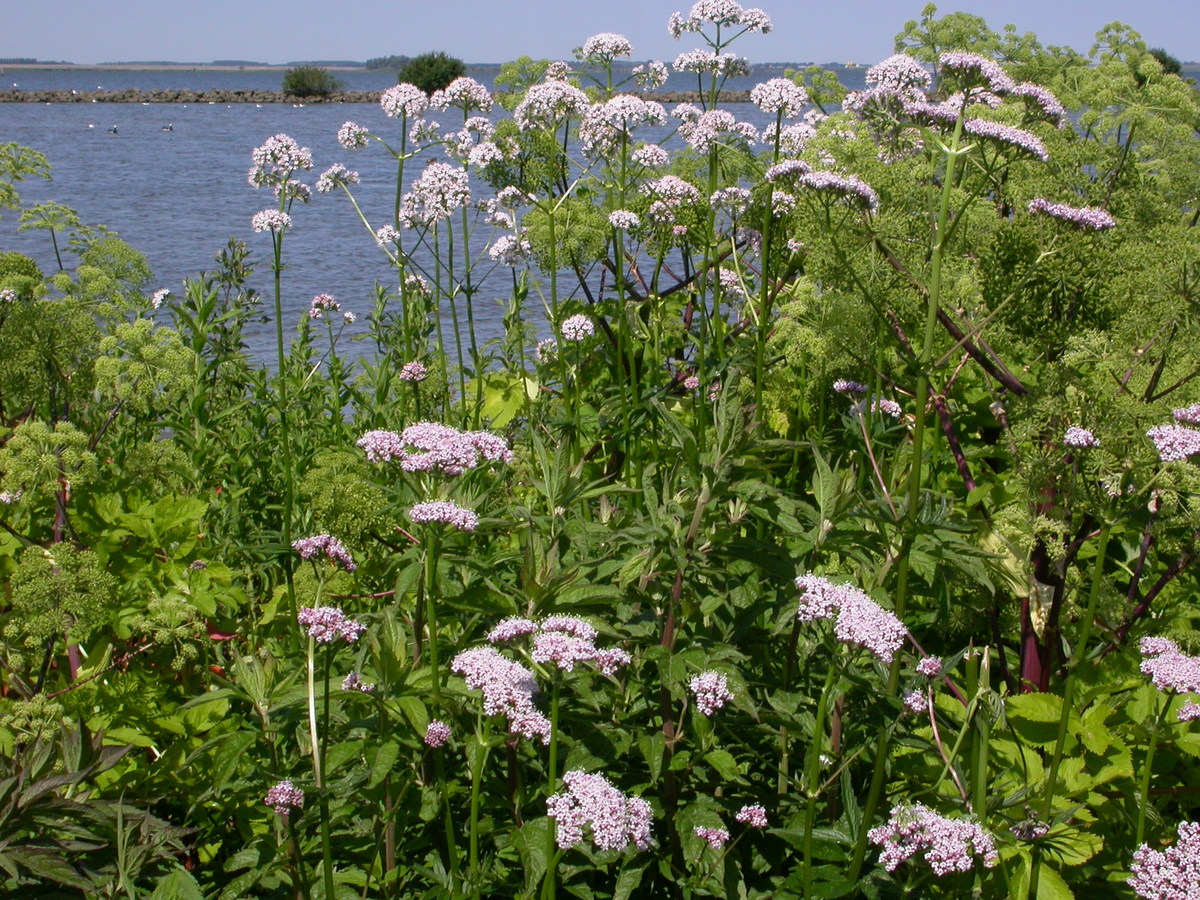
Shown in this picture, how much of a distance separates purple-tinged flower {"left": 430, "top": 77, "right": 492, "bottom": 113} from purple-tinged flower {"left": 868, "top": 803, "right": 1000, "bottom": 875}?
416 cm

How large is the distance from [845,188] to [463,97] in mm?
2848

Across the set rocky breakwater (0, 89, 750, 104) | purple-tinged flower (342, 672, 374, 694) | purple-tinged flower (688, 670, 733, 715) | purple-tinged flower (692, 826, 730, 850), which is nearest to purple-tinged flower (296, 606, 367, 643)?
purple-tinged flower (342, 672, 374, 694)

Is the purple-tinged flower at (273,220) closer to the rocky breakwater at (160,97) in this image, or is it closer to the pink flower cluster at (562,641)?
the pink flower cluster at (562,641)

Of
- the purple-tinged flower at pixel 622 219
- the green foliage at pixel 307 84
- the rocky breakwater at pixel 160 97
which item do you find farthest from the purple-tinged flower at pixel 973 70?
the green foliage at pixel 307 84

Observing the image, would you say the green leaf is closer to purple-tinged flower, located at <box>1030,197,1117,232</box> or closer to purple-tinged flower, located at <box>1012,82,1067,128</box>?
purple-tinged flower, located at <box>1030,197,1117,232</box>

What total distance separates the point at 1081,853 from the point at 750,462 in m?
1.32

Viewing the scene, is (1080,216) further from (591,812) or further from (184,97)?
(184,97)

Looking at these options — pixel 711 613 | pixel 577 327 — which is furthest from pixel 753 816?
pixel 577 327

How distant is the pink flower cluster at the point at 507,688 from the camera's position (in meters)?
1.93

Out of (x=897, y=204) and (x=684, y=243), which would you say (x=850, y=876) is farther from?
(x=684, y=243)

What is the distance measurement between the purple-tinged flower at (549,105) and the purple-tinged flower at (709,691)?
3105mm

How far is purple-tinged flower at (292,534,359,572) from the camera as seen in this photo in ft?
8.16

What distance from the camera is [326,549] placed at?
100.0 inches

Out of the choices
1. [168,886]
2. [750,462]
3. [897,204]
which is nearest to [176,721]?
[168,886]
